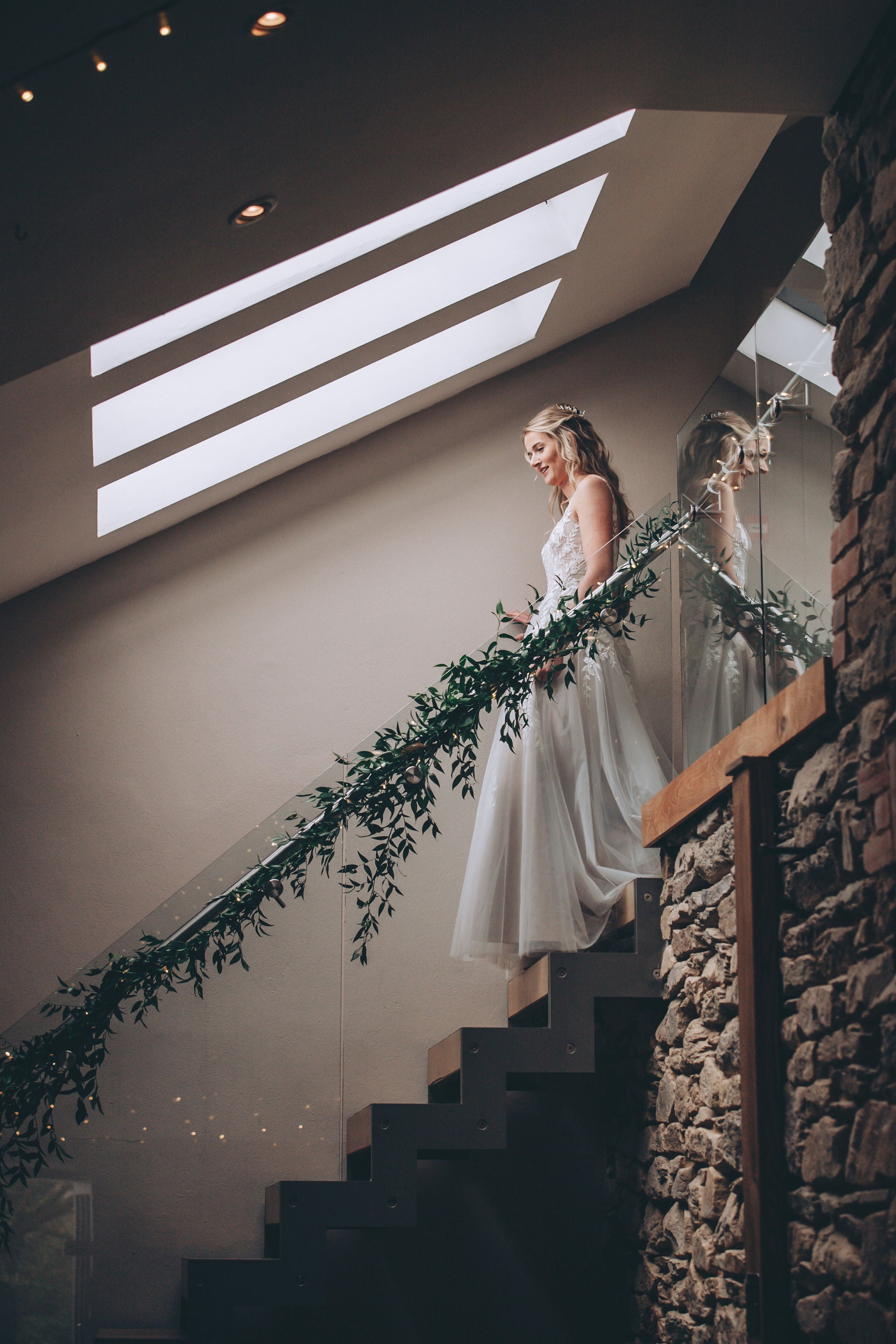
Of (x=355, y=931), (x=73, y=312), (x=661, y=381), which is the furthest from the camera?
(x=661, y=381)

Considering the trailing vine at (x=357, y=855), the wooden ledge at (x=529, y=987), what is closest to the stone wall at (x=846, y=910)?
the wooden ledge at (x=529, y=987)

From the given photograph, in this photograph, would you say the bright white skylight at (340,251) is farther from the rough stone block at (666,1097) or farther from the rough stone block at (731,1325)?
the rough stone block at (731,1325)

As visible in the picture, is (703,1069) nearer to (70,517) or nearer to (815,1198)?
(815,1198)

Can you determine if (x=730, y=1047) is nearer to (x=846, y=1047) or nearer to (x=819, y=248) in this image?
(x=846, y=1047)

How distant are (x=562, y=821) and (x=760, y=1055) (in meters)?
1.26

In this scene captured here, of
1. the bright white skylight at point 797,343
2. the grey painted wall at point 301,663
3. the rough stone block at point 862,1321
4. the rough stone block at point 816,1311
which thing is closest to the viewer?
the rough stone block at point 862,1321

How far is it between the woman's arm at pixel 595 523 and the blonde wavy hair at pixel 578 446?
147 millimetres

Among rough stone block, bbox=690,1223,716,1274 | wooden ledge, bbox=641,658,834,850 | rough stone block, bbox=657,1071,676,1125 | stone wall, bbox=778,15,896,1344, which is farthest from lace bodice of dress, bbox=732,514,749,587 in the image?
rough stone block, bbox=690,1223,716,1274

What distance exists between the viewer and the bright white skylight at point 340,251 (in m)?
3.91

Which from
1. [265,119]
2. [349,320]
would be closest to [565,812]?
[349,320]

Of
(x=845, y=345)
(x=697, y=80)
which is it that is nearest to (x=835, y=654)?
(x=845, y=345)

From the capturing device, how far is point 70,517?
4.76 meters

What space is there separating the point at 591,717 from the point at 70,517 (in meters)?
2.21

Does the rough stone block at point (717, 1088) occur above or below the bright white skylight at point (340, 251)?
below
